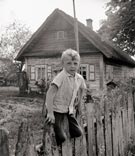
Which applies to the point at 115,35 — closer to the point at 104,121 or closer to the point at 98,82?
the point at 98,82

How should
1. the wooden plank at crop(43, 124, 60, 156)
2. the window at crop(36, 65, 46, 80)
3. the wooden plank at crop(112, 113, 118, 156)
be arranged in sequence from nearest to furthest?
1. the wooden plank at crop(43, 124, 60, 156)
2. the wooden plank at crop(112, 113, 118, 156)
3. the window at crop(36, 65, 46, 80)

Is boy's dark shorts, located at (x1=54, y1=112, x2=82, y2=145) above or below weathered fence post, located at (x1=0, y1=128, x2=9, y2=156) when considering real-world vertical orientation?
below

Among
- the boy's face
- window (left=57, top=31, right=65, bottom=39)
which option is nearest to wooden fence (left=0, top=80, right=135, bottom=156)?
the boy's face

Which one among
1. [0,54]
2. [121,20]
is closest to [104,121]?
[121,20]

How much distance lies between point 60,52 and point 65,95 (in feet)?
53.7

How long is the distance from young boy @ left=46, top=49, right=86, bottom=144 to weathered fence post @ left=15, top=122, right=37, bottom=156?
0.51 m

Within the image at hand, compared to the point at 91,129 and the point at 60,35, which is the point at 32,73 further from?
the point at 91,129

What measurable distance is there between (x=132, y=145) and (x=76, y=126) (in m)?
1.90

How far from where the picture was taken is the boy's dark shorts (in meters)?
2.12

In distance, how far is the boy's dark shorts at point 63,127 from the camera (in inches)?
83.3

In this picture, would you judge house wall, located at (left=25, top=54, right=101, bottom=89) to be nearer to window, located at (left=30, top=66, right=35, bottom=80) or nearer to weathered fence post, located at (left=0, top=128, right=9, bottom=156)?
window, located at (left=30, top=66, right=35, bottom=80)

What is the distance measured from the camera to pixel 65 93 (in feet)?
7.49

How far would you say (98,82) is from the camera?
1688cm

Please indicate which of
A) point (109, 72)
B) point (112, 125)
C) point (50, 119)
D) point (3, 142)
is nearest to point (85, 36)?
point (109, 72)
